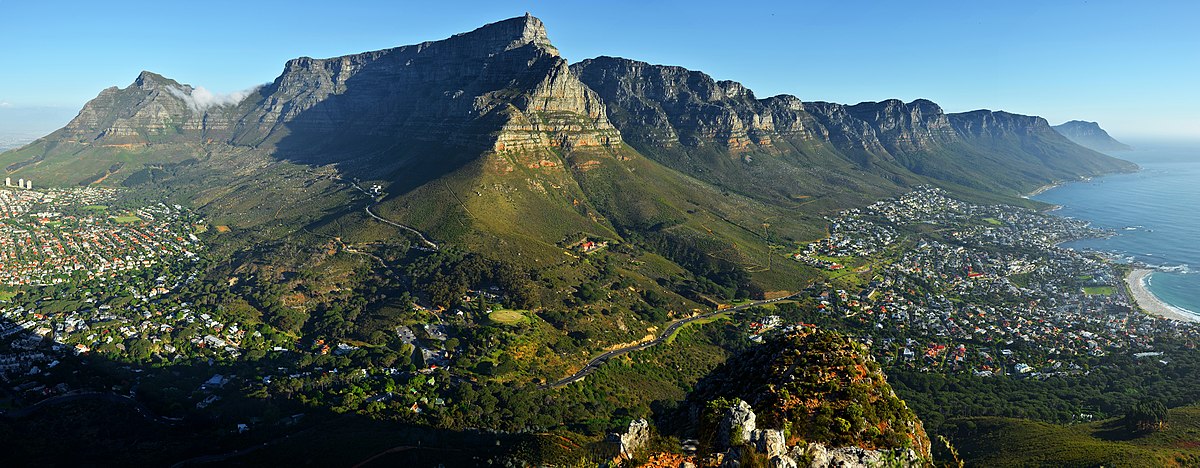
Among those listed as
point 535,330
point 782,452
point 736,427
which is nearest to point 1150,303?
point 535,330

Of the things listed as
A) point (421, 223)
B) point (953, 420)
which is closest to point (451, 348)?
point (421, 223)

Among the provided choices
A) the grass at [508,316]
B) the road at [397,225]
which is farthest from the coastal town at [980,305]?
the road at [397,225]

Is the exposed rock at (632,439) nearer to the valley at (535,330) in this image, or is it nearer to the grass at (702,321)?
the valley at (535,330)

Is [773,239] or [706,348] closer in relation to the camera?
[706,348]

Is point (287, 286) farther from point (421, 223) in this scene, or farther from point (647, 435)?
point (647, 435)

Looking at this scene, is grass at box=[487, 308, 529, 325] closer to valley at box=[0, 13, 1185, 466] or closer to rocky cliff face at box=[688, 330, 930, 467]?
valley at box=[0, 13, 1185, 466]

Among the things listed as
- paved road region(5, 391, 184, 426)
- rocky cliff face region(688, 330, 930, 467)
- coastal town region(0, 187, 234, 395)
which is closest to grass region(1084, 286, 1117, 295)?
rocky cliff face region(688, 330, 930, 467)

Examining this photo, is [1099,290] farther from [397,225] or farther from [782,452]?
[397,225]
